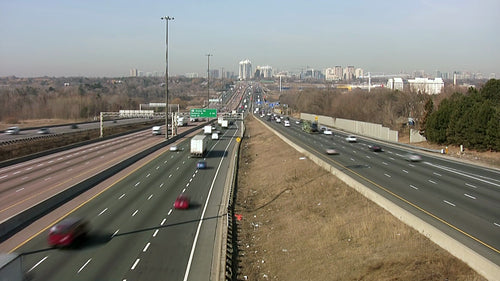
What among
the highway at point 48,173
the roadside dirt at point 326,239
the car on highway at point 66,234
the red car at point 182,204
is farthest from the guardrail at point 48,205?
the roadside dirt at point 326,239

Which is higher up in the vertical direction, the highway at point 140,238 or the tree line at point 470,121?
the tree line at point 470,121

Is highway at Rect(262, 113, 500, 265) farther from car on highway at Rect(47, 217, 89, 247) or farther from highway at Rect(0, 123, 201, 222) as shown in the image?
highway at Rect(0, 123, 201, 222)

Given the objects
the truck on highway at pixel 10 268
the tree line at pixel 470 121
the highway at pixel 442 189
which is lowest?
the highway at pixel 442 189

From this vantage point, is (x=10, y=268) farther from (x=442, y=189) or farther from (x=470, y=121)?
(x=470, y=121)

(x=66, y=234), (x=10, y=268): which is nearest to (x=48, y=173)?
(x=66, y=234)

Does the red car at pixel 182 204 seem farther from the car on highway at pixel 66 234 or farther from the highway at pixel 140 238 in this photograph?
the car on highway at pixel 66 234

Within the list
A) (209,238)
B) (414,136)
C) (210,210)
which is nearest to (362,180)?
(210,210)
